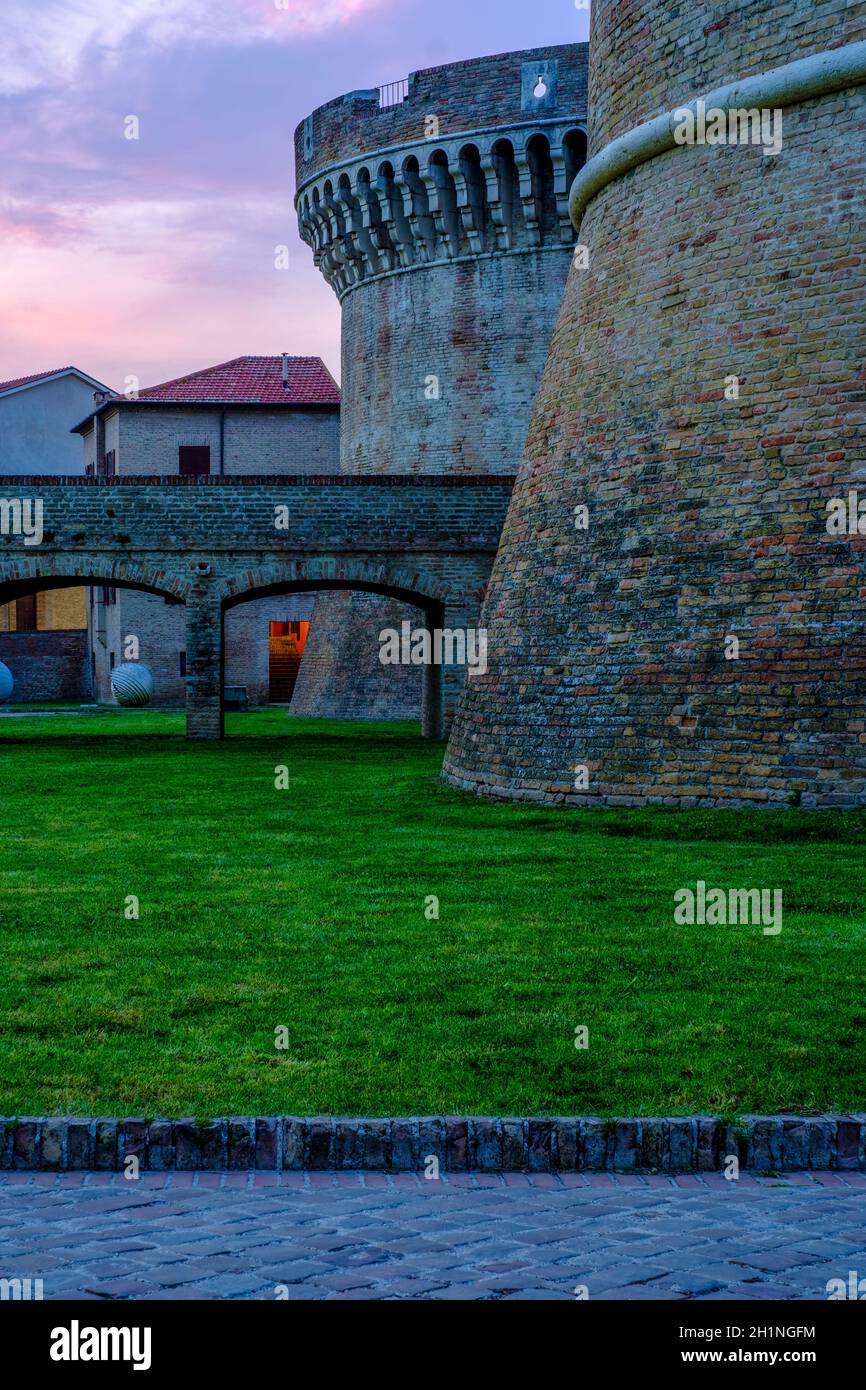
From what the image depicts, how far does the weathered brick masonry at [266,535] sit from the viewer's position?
97.8ft

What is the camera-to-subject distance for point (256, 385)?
179ft

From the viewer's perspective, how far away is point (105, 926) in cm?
1023

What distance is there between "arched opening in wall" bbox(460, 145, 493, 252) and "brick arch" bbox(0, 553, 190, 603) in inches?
488

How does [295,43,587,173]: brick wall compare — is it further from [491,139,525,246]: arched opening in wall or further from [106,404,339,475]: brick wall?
[106,404,339,475]: brick wall

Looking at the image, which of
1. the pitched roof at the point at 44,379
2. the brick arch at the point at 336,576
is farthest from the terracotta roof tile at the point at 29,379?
the brick arch at the point at 336,576

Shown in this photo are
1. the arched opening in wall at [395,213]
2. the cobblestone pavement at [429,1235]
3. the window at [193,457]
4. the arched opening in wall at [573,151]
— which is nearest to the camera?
the cobblestone pavement at [429,1235]

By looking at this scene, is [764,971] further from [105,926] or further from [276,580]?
[276,580]

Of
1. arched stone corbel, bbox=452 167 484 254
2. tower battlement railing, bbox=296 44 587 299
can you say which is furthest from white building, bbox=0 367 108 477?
arched stone corbel, bbox=452 167 484 254

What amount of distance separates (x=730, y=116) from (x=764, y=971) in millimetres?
10607

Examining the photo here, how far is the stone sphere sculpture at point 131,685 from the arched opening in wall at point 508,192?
2034 centimetres

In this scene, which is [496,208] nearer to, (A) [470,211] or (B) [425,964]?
(A) [470,211]

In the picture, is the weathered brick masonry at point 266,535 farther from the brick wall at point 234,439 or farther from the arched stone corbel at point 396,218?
the brick wall at point 234,439

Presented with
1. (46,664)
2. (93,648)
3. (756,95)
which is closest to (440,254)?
(756,95)

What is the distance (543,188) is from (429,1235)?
33266mm
